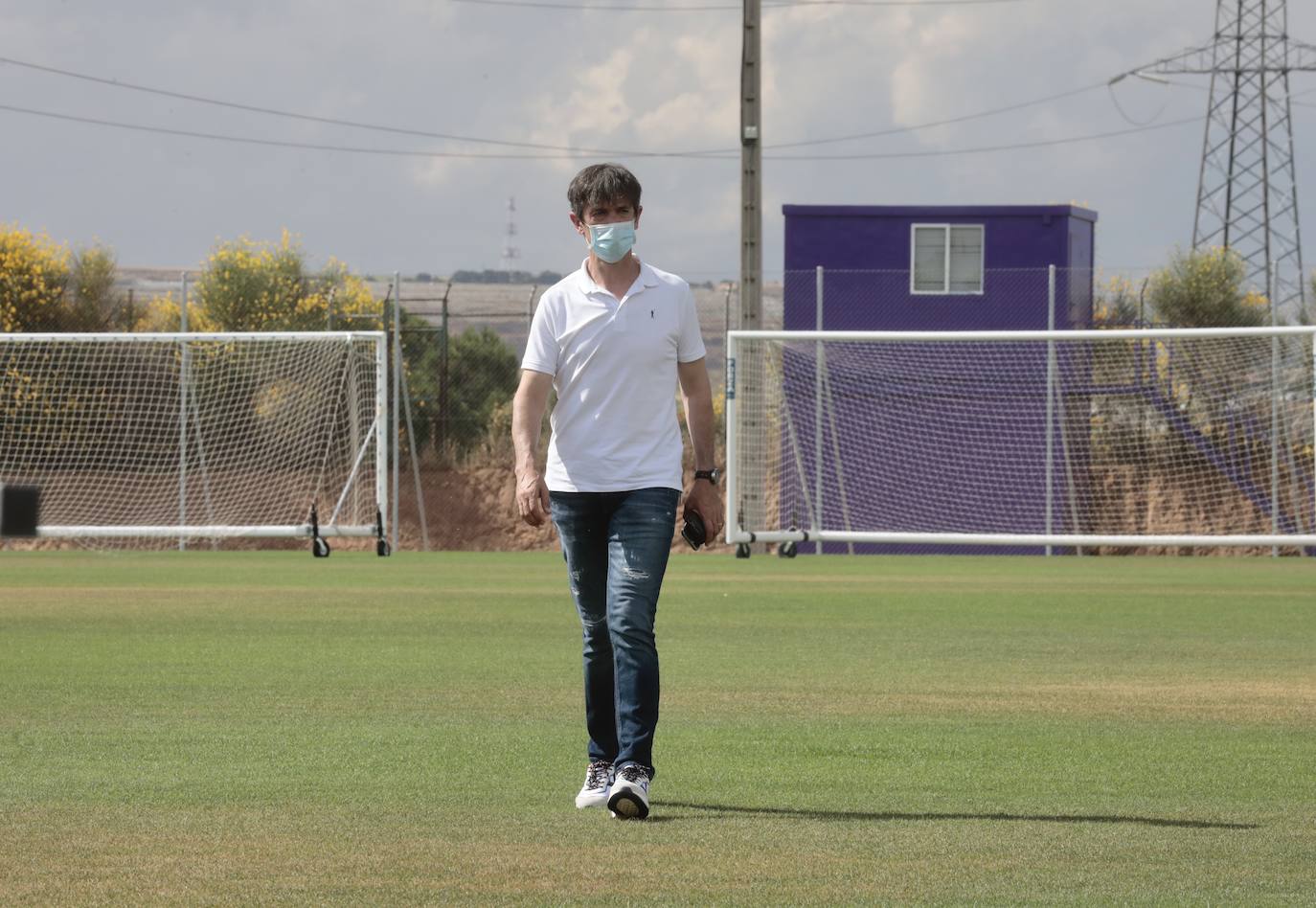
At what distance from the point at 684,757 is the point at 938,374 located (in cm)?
2231

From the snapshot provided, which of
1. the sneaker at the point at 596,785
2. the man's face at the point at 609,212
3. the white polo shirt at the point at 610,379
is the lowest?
the sneaker at the point at 596,785

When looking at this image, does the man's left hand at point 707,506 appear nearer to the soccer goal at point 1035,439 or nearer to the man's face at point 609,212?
the man's face at point 609,212

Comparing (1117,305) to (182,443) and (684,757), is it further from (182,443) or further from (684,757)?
(684,757)

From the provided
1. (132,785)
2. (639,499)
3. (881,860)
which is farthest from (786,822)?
(132,785)

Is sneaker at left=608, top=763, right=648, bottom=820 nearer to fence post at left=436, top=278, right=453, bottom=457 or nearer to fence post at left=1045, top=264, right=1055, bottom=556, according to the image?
fence post at left=1045, top=264, right=1055, bottom=556

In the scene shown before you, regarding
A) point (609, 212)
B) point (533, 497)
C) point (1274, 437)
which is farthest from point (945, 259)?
point (533, 497)

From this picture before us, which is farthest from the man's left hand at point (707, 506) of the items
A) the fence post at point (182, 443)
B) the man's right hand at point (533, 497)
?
the fence post at point (182, 443)

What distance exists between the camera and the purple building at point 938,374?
2903 centimetres

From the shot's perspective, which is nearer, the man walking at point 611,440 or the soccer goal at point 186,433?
the man walking at point 611,440

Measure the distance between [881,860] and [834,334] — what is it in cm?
1764

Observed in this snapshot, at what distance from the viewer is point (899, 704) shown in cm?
964

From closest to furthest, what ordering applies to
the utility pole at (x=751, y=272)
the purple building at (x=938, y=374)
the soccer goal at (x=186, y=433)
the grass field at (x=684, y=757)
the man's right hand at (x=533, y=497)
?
the grass field at (x=684, y=757)
the man's right hand at (x=533, y=497)
the utility pole at (x=751, y=272)
the soccer goal at (x=186, y=433)
the purple building at (x=938, y=374)

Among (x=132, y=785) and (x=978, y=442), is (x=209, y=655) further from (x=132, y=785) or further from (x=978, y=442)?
(x=978, y=442)

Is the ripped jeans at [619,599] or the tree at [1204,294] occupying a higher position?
the tree at [1204,294]
